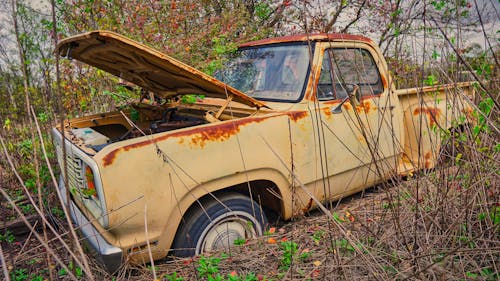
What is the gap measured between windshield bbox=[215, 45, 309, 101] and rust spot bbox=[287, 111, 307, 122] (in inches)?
7.2

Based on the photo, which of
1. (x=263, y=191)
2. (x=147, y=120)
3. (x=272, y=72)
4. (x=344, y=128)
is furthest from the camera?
(x=147, y=120)

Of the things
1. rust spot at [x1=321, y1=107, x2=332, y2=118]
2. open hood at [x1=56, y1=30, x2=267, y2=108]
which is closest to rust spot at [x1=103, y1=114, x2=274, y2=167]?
open hood at [x1=56, y1=30, x2=267, y2=108]

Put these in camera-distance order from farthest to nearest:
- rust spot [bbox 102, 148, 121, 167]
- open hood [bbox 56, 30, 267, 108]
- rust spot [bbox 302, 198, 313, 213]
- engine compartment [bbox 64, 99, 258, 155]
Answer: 1. engine compartment [bbox 64, 99, 258, 155]
2. rust spot [bbox 302, 198, 313, 213]
3. open hood [bbox 56, 30, 267, 108]
4. rust spot [bbox 102, 148, 121, 167]

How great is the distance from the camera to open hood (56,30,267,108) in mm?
2117

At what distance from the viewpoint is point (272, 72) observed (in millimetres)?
3070

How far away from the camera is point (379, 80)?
3434 mm

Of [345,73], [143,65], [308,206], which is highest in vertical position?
[143,65]

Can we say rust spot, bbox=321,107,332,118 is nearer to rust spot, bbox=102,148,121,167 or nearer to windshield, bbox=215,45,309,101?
windshield, bbox=215,45,309,101

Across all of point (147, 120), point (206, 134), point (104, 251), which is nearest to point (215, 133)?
point (206, 134)

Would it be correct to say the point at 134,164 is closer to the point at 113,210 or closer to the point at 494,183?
the point at 113,210

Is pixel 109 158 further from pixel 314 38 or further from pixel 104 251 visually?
pixel 314 38

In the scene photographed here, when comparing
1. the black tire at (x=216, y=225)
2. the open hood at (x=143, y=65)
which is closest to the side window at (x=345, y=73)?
the open hood at (x=143, y=65)

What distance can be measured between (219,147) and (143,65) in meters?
0.87

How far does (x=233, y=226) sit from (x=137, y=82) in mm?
1628
